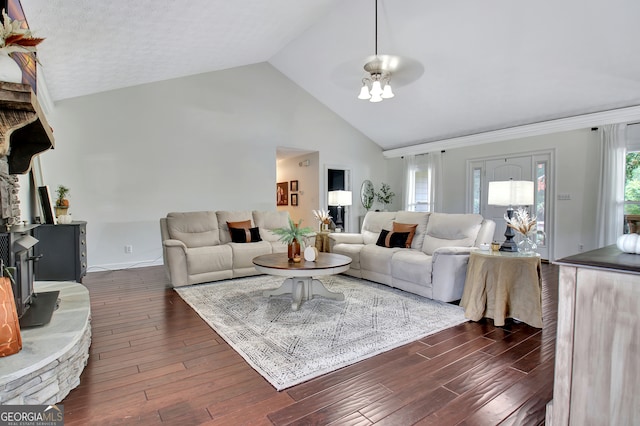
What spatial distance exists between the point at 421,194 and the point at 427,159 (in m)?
0.86

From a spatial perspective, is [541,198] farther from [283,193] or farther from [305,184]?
[283,193]

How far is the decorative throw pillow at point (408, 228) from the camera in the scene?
444 cm

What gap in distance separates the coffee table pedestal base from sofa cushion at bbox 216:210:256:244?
64.6 inches

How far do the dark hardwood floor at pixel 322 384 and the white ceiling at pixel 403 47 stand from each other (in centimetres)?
281

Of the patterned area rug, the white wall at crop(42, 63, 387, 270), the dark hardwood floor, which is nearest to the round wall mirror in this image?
the white wall at crop(42, 63, 387, 270)

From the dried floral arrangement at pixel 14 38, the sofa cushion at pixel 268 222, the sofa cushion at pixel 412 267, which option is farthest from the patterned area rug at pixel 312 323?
the dried floral arrangement at pixel 14 38

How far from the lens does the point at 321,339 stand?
8.56 feet

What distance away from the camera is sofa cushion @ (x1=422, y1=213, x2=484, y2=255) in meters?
3.95

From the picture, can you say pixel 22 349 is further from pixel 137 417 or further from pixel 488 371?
pixel 488 371

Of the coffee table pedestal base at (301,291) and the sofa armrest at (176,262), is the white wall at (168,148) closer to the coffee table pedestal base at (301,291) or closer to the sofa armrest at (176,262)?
the sofa armrest at (176,262)

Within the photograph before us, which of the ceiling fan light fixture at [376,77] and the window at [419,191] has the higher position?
the ceiling fan light fixture at [376,77]

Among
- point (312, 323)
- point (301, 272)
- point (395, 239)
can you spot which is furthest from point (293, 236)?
point (395, 239)

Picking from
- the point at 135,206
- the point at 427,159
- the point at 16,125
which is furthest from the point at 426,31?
the point at 135,206

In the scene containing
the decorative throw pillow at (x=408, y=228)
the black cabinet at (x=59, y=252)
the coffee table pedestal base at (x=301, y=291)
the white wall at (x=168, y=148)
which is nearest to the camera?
the coffee table pedestal base at (x=301, y=291)
